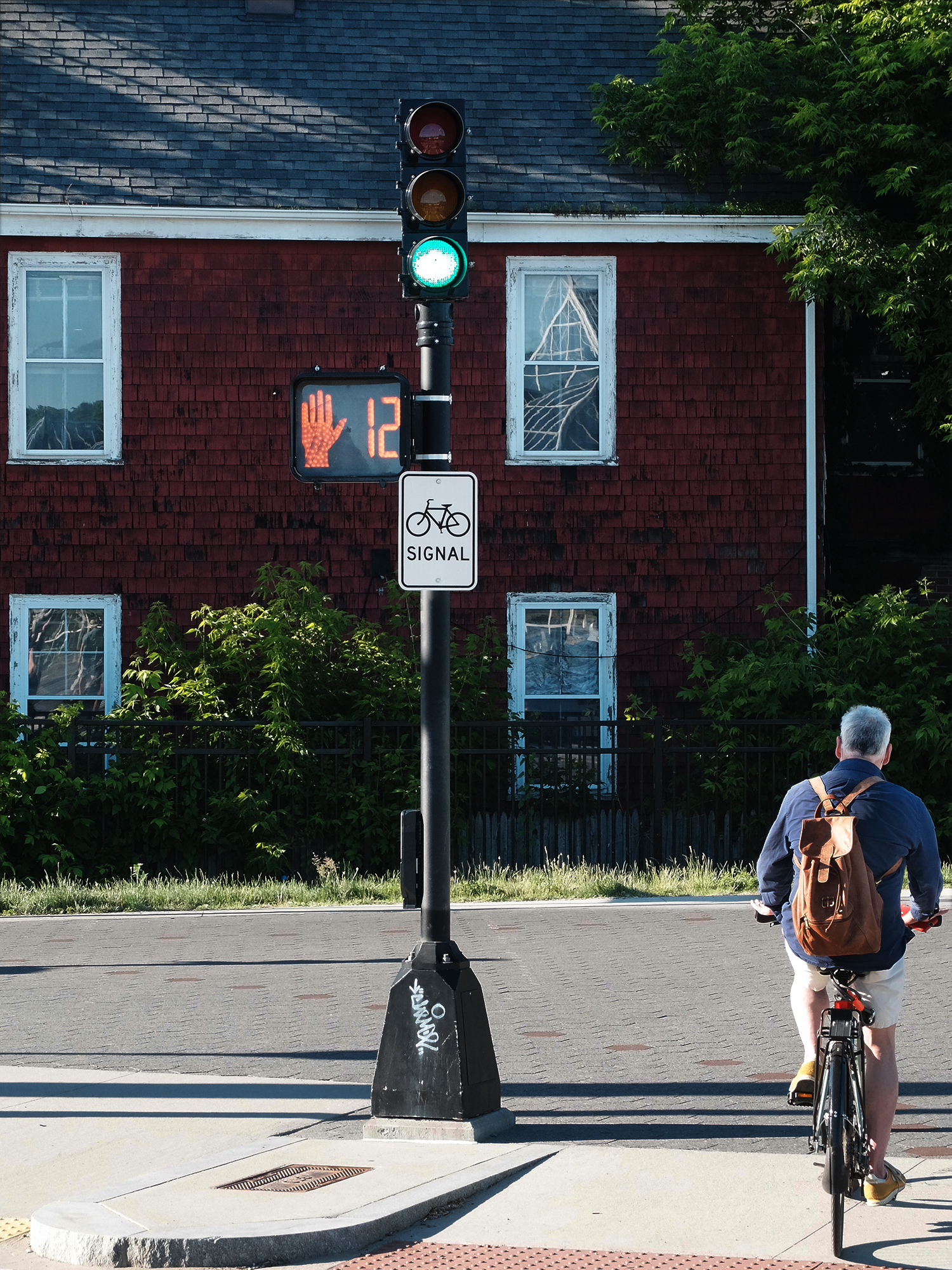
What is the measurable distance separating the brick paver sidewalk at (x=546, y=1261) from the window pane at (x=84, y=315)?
14296 millimetres

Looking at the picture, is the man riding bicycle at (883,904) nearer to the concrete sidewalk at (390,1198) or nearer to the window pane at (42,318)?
the concrete sidewalk at (390,1198)

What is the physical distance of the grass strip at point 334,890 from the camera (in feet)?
46.6

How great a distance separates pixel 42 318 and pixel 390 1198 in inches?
559

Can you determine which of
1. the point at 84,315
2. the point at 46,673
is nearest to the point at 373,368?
the point at 84,315

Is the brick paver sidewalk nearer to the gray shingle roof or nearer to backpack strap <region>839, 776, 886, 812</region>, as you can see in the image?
backpack strap <region>839, 776, 886, 812</region>

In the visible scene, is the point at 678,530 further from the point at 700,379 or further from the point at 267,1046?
the point at 267,1046

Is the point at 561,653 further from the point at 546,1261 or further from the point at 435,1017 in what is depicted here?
the point at 546,1261

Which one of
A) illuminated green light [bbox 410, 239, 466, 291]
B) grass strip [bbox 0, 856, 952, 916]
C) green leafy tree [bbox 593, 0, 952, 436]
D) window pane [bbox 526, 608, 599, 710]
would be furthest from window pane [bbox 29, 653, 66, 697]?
illuminated green light [bbox 410, 239, 466, 291]

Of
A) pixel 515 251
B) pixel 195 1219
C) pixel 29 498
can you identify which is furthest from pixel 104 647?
pixel 195 1219

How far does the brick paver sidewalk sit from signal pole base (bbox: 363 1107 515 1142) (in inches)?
45.1

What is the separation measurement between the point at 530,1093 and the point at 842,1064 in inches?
97.7

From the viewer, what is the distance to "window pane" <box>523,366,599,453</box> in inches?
710

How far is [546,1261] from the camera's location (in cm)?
490

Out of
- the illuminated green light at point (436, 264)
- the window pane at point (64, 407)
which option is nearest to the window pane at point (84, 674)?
the window pane at point (64, 407)
